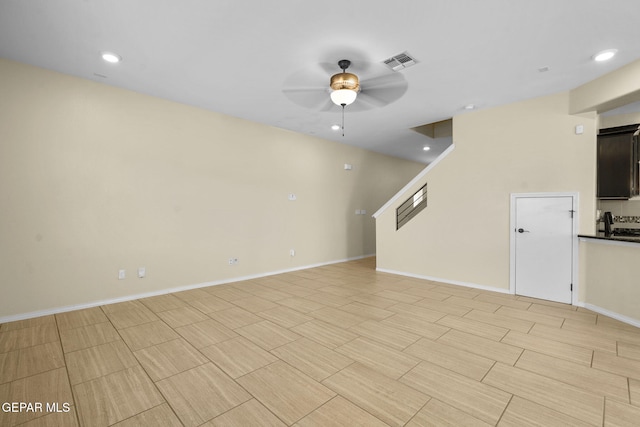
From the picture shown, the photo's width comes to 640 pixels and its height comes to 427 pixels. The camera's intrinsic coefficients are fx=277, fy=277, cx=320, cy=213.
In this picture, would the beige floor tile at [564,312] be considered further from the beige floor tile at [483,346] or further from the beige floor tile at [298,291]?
the beige floor tile at [298,291]

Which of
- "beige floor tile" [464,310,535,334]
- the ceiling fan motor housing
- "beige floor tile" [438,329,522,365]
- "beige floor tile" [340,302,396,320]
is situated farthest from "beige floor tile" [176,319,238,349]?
the ceiling fan motor housing

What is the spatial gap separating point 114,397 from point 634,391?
3.65 metres

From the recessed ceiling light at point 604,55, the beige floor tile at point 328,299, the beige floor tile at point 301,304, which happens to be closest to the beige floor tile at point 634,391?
the beige floor tile at point 328,299

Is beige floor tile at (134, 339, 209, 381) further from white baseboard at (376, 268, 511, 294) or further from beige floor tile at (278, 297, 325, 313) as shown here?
white baseboard at (376, 268, 511, 294)

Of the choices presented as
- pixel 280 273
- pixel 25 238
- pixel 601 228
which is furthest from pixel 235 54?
pixel 601 228

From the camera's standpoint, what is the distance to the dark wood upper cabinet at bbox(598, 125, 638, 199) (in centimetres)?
377

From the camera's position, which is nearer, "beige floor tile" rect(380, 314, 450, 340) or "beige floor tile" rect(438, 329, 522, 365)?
"beige floor tile" rect(438, 329, 522, 365)

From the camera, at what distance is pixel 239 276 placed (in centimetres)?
516

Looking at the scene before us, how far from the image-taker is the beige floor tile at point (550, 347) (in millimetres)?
2447

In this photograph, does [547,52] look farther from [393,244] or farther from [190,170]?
[190,170]

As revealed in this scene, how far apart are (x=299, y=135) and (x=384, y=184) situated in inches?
133

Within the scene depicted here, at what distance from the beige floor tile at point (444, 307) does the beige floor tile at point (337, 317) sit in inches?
41.1

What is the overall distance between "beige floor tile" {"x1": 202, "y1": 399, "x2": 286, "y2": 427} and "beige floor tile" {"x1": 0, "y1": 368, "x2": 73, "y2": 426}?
3.40ft

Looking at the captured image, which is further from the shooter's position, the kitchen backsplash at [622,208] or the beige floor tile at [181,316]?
the kitchen backsplash at [622,208]
